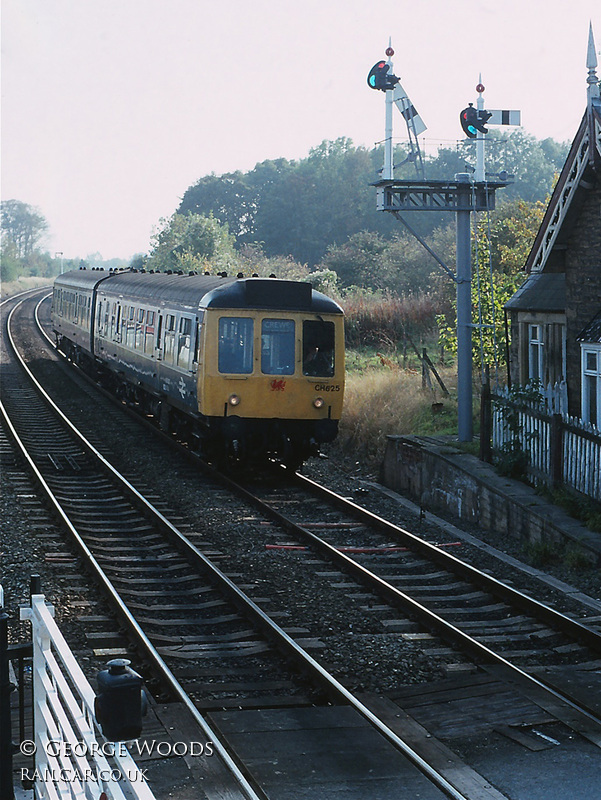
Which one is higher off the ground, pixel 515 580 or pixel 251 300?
pixel 251 300

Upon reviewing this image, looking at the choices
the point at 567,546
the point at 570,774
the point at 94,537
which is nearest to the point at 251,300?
the point at 94,537

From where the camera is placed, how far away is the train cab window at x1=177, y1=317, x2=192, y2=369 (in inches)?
642

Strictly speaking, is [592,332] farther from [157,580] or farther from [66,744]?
[66,744]

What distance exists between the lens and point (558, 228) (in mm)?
15570

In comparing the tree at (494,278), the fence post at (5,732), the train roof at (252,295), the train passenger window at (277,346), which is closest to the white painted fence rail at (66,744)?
the fence post at (5,732)

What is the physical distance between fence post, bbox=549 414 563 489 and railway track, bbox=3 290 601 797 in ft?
7.99

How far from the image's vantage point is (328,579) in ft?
33.9

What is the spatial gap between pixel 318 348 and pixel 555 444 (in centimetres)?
417

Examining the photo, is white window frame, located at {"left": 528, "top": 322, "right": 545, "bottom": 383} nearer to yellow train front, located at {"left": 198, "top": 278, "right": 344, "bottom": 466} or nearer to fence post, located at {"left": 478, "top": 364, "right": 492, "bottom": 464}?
fence post, located at {"left": 478, "top": 364, "right": 492, "bottom": 464}

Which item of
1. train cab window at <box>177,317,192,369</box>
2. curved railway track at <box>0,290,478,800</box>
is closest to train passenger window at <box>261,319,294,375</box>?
train cab window at <box>177,317,192,369</box>

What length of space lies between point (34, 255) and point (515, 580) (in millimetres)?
172835

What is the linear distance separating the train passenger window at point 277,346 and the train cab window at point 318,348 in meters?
0.23

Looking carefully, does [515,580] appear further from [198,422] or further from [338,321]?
[198,422]

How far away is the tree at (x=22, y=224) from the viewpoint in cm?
18462
